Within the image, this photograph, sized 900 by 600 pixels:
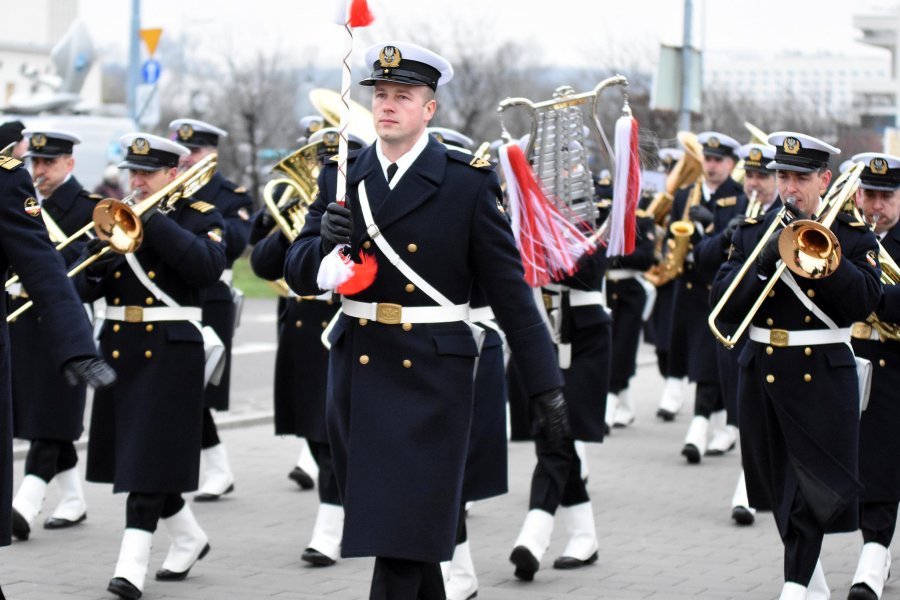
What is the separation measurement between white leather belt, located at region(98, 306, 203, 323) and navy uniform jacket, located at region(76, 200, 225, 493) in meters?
0.02

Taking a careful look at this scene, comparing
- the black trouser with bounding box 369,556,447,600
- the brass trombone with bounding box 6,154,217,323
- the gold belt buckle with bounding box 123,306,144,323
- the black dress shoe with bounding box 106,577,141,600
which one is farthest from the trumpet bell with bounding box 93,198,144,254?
the black trouser with bounding box 369,556,447,600

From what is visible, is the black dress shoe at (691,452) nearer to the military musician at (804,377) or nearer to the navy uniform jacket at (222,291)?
the navy uniform jacket at (222,291)

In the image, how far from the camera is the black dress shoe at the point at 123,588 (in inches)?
281

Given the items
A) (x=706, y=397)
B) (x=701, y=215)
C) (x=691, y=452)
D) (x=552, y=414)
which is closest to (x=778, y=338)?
(x=552, y=414)

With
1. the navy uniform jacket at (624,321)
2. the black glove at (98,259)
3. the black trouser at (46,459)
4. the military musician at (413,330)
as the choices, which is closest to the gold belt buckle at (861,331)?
the military musician at (413,330)

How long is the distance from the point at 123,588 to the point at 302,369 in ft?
7.23

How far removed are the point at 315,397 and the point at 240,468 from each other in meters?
2.27

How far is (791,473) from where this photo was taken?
687cm

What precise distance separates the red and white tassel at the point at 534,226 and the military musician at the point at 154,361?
1351mm

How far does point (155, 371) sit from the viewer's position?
24.4 ft

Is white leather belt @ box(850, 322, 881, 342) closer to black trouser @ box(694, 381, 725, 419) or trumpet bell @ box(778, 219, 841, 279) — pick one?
trumpet bell @ box(778, 219, 841, 279)

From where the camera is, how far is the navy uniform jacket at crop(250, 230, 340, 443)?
893 centimetres

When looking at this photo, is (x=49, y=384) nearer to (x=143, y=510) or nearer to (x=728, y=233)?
(x=143, y=510)

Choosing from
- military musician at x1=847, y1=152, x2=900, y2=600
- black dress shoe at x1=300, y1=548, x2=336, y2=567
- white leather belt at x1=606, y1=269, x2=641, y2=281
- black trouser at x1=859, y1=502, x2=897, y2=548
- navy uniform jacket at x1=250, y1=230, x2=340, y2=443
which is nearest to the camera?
military musician at x1=847, y1=152, x2=900, y2=600
